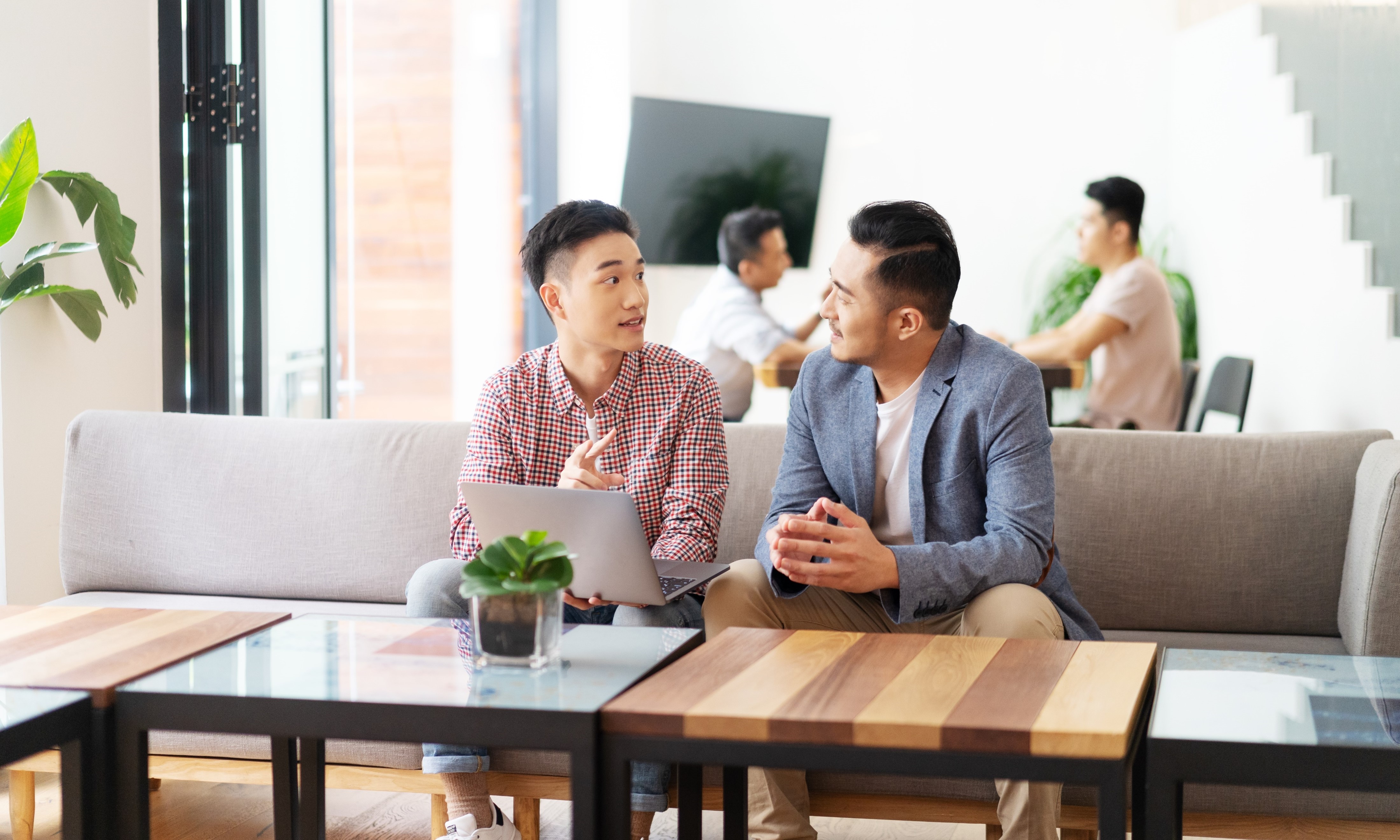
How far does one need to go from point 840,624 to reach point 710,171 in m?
4.27

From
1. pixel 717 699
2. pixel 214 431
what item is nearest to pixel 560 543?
pixel 717 699

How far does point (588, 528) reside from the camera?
1.60 m

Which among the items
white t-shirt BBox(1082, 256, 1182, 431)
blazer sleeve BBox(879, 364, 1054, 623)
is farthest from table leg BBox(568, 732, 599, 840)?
white t-shirt BBox(1082, 256, 1182, 431)

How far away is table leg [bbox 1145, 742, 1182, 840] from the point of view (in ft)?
3.68

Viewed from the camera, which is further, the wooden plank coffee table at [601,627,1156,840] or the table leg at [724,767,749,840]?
the table leg at [724,767,749,840]

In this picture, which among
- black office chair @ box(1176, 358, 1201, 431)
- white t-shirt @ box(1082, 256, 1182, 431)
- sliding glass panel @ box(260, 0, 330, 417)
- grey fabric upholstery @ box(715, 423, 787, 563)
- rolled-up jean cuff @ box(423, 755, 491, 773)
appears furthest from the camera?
black office chair @ box(1176, 358, 1201, 431)

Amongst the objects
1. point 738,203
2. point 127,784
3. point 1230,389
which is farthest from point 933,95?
point 127,784

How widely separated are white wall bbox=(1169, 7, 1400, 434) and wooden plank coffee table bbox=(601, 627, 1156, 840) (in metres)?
2.72

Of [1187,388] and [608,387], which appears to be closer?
[608,387]

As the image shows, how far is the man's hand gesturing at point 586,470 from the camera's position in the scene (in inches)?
76.0

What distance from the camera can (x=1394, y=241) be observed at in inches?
140

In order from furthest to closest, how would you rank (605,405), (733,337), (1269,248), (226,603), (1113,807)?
(1269,248) < (733,337) < (226,603) < (605,405) < (1113,807)

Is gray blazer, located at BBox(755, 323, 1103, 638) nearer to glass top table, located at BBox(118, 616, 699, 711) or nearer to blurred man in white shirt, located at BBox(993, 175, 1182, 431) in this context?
glass top table, located at BBox(118, 616, 699, 711)

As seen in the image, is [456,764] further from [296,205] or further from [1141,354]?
[1141,354]
